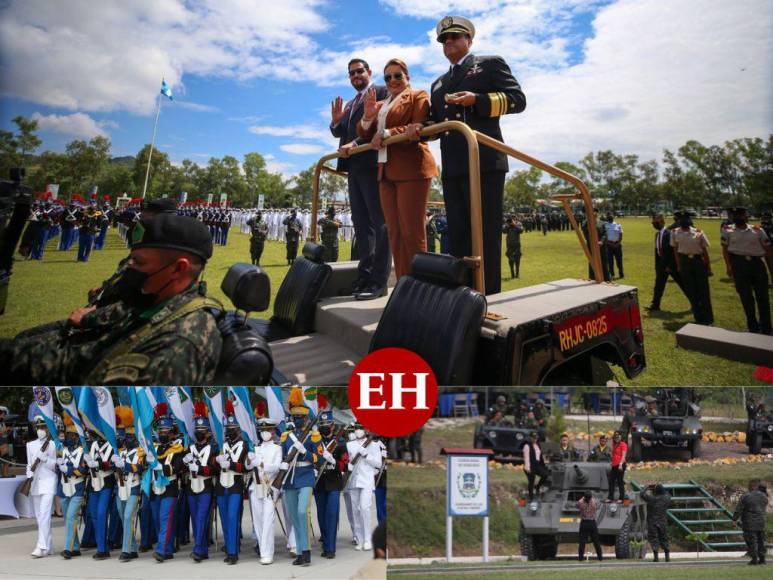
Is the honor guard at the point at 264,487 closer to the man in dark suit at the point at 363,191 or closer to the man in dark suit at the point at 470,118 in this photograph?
the man in dark suit at the point at 363,191

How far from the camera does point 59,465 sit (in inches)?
143

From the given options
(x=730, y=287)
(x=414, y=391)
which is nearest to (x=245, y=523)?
(x=414, y=391)

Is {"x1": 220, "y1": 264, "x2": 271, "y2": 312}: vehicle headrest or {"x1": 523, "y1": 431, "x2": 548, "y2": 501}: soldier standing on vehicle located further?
{"x1": 523, "y1": 431, "x2": 548, "y2": 501}: soldier standing on vehicle

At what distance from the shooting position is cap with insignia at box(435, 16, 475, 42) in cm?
238

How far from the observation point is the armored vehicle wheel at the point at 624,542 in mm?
3064

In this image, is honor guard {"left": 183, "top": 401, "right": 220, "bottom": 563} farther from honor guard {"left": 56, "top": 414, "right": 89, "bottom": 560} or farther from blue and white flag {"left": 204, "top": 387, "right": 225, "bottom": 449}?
honor guard {"left": 56, "top": 414, "right": 89, "bottom": 560}

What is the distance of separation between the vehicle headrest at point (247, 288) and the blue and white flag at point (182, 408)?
58 centimetres

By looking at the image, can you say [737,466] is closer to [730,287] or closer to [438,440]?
[730,287]

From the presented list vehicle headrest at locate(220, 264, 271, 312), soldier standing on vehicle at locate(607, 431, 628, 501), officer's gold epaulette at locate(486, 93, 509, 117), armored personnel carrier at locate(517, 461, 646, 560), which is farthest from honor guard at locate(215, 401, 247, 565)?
officer's gold epaulette at locate(486, 93, 509, 117)

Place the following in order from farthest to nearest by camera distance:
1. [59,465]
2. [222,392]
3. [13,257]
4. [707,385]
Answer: [59,465] → [222,392] → [13,257] → [707,385]

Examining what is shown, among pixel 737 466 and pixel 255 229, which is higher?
pixel 255 229

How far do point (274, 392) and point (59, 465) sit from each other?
166 cm

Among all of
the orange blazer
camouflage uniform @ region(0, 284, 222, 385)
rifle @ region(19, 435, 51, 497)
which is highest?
the orange blazer

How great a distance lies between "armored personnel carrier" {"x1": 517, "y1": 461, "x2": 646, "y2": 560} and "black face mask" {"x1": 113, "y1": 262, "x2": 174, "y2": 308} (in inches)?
81.3
